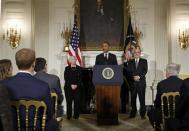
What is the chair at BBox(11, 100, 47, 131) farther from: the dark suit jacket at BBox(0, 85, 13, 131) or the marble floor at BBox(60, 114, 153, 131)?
the marble floor at BBox(60, 114, 153, 131)

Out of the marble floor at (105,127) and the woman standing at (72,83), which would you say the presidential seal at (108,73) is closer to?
the marble floor at (105,127)

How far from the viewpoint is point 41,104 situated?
3457mm

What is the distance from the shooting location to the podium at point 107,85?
779 cm

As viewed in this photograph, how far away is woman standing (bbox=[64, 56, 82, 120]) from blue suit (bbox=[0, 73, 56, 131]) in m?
5.31

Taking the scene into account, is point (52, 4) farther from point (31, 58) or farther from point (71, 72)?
point (31, 58)

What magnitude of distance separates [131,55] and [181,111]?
18.8ft

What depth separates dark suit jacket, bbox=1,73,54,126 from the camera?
3.47 m

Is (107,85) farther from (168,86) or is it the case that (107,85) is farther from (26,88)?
(26,88)

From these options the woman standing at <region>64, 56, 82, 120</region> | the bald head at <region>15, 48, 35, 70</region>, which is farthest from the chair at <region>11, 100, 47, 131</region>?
the woman standing at <region>64, 56, 82, 120</region>

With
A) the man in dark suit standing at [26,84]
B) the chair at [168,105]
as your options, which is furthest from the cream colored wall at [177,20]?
the man in dark suit standing at [26,84]

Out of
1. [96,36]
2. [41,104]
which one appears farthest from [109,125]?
[41,104]

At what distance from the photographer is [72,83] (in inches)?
348

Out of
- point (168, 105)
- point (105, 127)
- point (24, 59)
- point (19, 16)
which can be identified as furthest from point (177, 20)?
point (24, 59)

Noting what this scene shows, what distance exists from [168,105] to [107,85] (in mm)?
2718
